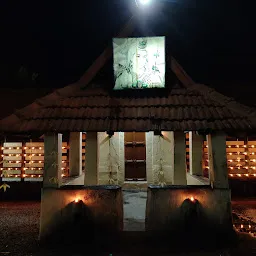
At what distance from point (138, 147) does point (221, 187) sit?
5.89 meters

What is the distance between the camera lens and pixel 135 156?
1232cm

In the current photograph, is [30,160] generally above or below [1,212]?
above

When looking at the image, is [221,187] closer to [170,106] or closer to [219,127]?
[219,127]

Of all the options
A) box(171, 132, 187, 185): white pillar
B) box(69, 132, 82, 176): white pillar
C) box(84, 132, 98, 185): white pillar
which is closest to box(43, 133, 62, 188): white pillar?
box(84, 132, 98, 185): white pillar

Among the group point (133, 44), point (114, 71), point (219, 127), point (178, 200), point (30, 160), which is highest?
point (133, 44)

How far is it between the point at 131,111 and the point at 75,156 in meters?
5.66

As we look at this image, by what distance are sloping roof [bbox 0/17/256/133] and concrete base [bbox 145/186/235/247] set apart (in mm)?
2162

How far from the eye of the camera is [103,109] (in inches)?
314

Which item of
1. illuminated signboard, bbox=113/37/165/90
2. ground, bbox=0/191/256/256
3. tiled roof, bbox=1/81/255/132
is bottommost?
ground, bbox=0/191/256/256

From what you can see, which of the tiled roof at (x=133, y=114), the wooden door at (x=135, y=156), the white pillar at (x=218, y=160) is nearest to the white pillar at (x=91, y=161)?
the tiled roof at (x=133, y=114)

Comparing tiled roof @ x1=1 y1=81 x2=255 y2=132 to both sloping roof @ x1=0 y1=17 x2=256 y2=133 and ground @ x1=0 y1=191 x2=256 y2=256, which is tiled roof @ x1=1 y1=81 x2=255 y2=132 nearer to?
sloping roof @ x1=0 y1=17 x2=256 y2=133

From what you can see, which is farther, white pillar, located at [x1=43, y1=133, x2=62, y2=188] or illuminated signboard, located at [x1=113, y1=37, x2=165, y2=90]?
illuminated signboard, located at [x1=113, y1=37, x2=165, y2=90]

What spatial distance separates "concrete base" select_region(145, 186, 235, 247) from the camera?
696 centimetres

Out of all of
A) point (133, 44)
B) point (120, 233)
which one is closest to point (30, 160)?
point (120, 233)
